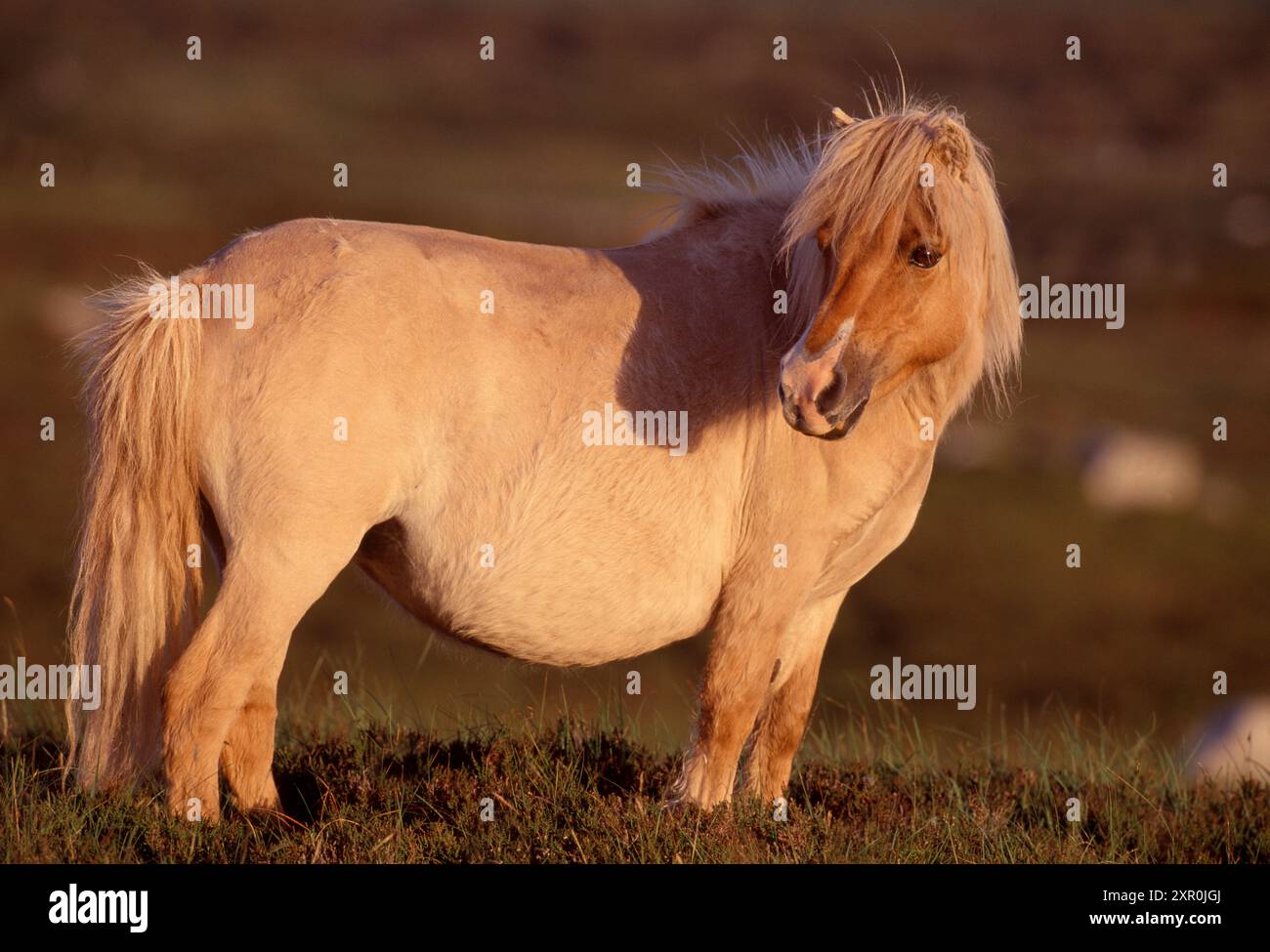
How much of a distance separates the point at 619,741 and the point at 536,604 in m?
1.22

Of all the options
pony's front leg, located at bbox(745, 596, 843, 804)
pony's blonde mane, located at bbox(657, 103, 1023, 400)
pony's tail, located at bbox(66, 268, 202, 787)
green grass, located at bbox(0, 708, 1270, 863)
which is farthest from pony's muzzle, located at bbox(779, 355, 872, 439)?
pony's tail, located at bbox(66, 268, 202, 787)

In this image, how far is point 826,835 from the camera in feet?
17.3

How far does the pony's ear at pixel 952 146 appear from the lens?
5148 millimetres

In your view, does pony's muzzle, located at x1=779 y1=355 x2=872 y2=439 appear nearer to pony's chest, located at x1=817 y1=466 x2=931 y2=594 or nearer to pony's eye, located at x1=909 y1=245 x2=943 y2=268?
pony's eye, located at x1=909 y1=245 x2=943 y2=268

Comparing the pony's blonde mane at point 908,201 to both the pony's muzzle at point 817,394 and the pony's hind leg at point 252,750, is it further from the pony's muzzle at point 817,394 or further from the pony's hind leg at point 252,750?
the pony's hind leg at point 252,750

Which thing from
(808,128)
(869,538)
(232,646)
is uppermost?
(808,128)

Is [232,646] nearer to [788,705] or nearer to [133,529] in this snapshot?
[133,529]

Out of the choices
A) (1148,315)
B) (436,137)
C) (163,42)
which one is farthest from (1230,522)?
(163,42)

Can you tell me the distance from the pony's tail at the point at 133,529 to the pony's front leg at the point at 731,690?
206cm

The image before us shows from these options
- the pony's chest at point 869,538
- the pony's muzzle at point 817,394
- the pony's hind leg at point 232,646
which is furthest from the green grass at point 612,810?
→ the pony's muzzle at point 817,394

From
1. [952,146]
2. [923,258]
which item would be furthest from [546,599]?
[952,146]

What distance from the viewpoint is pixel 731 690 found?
542cm

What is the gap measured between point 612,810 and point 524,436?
147 cm

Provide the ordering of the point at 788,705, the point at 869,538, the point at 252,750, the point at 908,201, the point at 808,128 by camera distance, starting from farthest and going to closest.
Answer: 1. the point at 808,128
2. the point at 788,705
3. the point at 869,538
4. the point at 252,750
5. the point at 908,201
